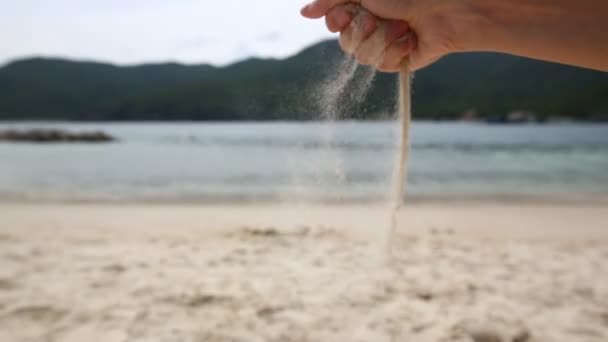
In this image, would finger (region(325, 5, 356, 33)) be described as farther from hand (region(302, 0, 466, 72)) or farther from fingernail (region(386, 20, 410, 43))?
fingernail (region(386, 20, 410, 43))

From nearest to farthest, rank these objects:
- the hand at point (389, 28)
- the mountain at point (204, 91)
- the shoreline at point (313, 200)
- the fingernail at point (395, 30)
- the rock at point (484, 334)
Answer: the hand at point (389, 28)
the fingernail at point (395, 30)
the rock at point (484, 334)
the shoreline at point (313, 200)
the mountain at point (204, 91)

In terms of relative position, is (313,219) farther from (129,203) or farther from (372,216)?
(129,203)

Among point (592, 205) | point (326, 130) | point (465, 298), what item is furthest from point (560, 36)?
point (592, 205)

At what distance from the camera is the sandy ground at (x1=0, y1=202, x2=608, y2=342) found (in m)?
2.70

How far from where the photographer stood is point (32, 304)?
297 centimetres

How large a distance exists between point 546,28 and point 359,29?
0.83 m

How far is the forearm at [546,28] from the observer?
1.80 m

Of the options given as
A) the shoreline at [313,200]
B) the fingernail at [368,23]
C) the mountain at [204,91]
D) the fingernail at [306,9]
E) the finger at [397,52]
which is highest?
the mountain at [204,91]

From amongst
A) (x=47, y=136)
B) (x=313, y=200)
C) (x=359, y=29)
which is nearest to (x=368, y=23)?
(x=359, y=29)

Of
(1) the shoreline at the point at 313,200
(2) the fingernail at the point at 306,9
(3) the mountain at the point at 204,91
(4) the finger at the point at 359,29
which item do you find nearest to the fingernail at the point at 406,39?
(4) the finger at the point at 359,29

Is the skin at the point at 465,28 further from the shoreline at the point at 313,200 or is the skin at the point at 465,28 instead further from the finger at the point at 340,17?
the shoreline at the point at 313,200

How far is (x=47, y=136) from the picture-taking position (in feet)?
105

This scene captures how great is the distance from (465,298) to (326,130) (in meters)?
1.61

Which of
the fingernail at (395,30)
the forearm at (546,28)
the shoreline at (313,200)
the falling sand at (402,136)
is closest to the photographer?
the forearm at (546,28)
